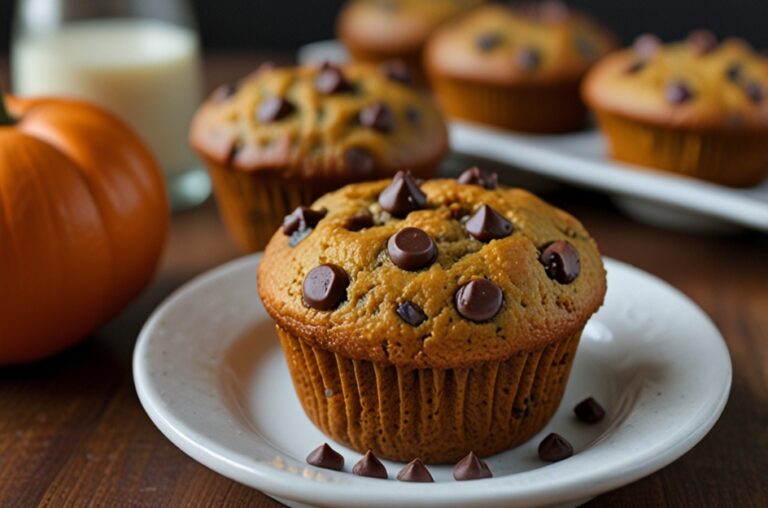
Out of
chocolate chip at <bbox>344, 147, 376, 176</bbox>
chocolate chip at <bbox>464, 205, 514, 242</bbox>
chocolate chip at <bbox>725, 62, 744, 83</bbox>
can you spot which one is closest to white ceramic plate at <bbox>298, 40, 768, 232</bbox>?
chocolate chip at <bbox>725, 62, 744, 83</bbox>

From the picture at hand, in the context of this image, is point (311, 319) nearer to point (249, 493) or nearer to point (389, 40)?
point (249, 493)

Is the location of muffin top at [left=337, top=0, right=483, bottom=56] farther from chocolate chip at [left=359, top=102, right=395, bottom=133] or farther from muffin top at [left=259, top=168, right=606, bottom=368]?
muffin top at [left=259, top=168, right=606, bottom=368]

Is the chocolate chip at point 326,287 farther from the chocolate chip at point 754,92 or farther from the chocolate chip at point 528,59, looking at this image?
the chocolate chip at point 528,59

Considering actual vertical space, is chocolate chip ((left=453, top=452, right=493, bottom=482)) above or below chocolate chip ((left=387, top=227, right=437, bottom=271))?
below

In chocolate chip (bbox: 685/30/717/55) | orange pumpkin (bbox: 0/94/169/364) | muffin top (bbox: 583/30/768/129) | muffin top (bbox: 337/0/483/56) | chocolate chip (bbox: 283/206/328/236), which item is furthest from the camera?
muffin top (bbox: 337/0/483/56)

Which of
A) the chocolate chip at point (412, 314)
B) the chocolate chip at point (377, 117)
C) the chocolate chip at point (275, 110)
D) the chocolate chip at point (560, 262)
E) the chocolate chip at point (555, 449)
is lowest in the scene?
the chocolate chip at point (555, 449)

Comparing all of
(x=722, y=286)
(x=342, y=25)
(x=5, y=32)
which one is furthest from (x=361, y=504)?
(x=5, y=32)

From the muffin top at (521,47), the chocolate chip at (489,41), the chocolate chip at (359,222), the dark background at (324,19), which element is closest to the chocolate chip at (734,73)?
the muffin top at (521,47)
